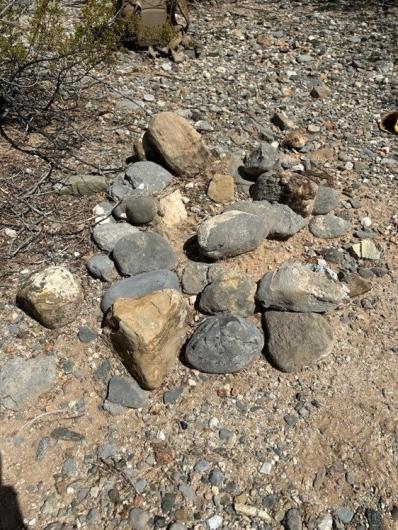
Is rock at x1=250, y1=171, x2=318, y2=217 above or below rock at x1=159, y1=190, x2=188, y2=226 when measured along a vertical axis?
above

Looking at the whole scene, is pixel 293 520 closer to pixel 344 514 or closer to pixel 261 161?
pixel 344 514

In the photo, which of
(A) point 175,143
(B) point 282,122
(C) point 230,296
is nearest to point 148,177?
(A) point 175,143

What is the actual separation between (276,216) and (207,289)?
25.2 inches

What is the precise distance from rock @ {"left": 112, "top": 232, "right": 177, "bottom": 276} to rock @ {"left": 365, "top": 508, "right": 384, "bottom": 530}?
1.40 m

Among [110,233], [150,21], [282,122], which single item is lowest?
[110,233]

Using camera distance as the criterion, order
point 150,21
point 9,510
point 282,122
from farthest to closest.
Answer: point 150,21, point 282,122, point 9,510

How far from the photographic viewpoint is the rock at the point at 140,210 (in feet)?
9.32

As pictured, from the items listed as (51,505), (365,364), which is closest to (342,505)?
(365,364)

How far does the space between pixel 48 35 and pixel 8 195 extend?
112 centimetres

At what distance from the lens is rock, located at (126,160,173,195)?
10.1 ft

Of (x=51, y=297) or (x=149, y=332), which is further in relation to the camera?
(x=51, y=297)

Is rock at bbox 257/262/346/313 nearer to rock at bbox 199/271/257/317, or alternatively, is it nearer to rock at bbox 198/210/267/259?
rock at bbox 199/271/257/317

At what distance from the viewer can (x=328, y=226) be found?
2.98 metres

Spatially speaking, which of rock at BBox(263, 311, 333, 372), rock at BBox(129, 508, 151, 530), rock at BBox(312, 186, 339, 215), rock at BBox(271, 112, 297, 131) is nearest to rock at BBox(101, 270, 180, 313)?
rock at BBox(263, 311, 333, 372)
